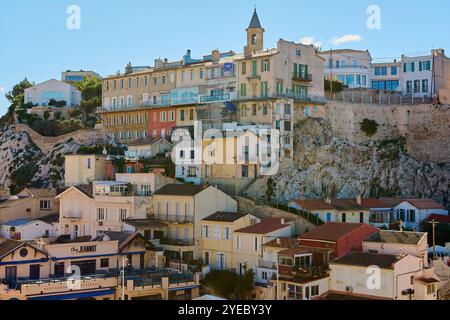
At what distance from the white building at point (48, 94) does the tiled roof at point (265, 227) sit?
44.5m

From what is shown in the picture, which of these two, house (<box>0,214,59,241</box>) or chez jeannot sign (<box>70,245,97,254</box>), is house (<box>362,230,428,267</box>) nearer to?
chez jeannot sign (<box>70,245,97,254</box>)

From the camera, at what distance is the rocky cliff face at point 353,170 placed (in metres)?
52.3

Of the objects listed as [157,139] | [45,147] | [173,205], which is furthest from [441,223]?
[45,147]

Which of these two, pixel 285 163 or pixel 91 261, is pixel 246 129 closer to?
pixel 285 163

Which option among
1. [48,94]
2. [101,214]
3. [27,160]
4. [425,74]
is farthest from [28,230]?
[425,74]

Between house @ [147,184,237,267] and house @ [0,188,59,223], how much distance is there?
41.2 ft

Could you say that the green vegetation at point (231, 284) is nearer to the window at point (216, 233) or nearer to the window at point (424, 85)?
the window at point (216, 233)

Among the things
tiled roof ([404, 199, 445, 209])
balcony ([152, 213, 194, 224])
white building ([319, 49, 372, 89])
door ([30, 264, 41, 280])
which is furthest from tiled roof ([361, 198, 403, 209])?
door ([30, 264, 41, 280])

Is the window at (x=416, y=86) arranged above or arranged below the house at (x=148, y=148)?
above

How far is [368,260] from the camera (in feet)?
115

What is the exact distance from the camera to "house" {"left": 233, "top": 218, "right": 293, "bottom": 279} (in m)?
40.8

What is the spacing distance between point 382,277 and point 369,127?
27.4 meters

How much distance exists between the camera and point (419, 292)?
3506 cm

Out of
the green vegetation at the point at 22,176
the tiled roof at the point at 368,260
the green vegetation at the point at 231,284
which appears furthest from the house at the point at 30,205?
the tiled roof at the point at 368,260
